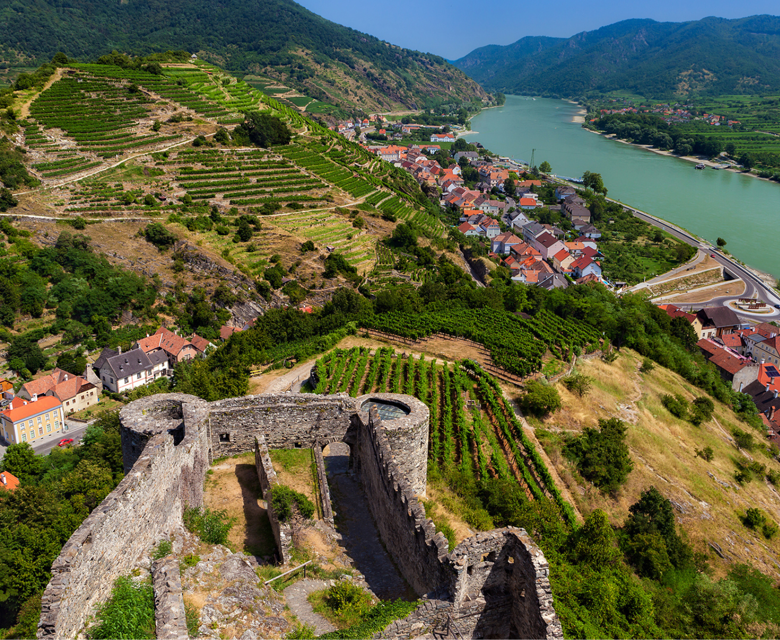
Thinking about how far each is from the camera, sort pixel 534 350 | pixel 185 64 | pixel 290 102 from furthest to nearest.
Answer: pixel 290 102
pixel 185 64
pixel 534 350

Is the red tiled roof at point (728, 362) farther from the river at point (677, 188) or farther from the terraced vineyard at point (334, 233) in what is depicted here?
the terraced vineyard at point (334, 233)

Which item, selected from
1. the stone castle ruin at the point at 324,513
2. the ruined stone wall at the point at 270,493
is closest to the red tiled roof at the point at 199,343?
the stone castle ruin at the point at 324,513

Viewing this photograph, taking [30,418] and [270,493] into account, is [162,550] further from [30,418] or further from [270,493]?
[30,418]

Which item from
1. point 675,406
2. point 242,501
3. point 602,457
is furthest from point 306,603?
point 675,406

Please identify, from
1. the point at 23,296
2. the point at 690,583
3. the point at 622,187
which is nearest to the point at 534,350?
the point at 690,583

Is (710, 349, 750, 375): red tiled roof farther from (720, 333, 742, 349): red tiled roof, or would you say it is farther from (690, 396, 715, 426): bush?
(690, 396, 715, 426): bush

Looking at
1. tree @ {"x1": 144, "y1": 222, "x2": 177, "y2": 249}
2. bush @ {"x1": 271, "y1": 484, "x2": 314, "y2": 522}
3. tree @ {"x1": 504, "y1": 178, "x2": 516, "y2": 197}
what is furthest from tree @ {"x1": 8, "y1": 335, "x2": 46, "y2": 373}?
tree @ {"x1": 504, "y1": 178, "x2": 516, "y2": 197}

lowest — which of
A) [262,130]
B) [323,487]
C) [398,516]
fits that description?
[323,487]

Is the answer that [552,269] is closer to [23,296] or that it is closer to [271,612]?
[23,296]
